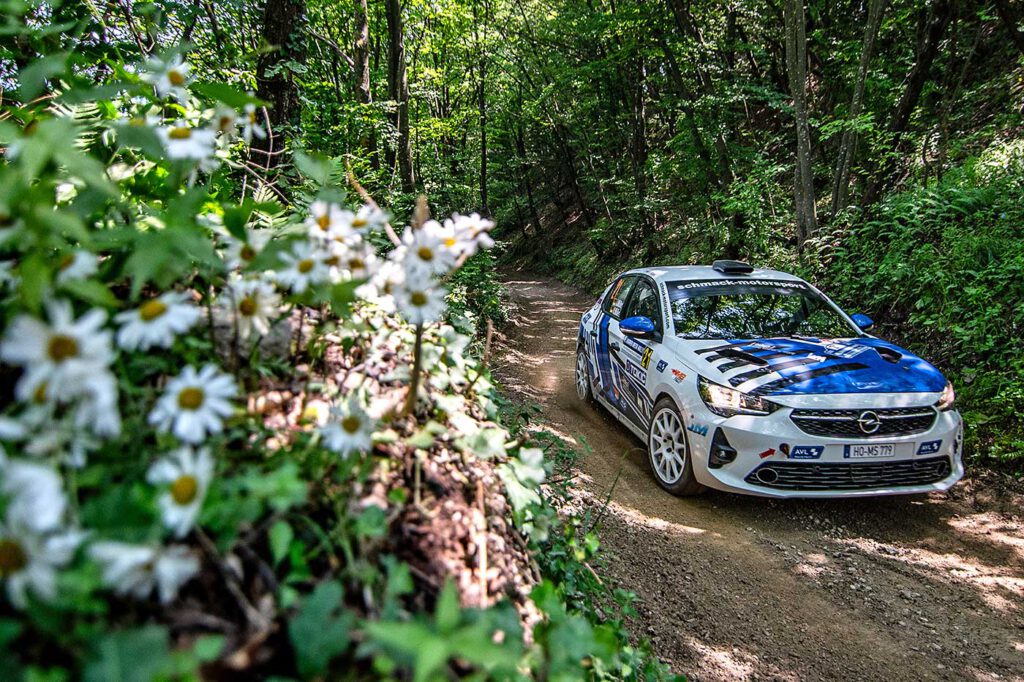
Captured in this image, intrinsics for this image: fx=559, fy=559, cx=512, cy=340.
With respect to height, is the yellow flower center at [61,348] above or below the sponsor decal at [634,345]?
above

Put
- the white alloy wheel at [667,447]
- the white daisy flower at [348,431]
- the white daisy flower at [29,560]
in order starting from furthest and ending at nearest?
the white alloy wheel at [667,447] → the white daisy flower at [348,431] → the white daisy flower at [29,560]

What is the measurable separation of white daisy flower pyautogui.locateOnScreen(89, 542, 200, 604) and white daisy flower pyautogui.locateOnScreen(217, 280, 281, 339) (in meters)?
0.84

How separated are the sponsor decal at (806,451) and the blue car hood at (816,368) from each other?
415 mm

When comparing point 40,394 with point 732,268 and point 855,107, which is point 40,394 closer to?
point 732,268

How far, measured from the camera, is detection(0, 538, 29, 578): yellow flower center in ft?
2.88

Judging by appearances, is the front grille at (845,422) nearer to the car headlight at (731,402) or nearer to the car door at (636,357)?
the car headlight at (731,402)

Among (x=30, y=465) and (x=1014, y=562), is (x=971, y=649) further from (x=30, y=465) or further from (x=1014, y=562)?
(x=30, y=465)

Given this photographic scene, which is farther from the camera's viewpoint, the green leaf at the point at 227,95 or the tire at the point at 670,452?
the tire at the point at 670,452

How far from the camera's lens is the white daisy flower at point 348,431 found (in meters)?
1.45

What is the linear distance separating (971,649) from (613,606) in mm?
2116

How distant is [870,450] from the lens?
4.27 meters

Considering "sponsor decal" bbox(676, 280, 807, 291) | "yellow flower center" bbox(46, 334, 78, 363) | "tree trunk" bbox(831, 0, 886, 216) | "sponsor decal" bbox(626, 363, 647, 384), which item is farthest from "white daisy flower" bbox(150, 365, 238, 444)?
"tree trunk" bbox(831, 0, 886, 216)

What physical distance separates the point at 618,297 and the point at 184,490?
6394 millimetres

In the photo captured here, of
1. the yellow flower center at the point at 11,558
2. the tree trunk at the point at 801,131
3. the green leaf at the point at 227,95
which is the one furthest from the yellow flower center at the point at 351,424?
the tree trunk at the point at 801,131
